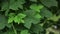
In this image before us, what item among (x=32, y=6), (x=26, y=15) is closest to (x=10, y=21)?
(x=26, y=15)

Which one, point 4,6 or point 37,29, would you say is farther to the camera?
point 37,29

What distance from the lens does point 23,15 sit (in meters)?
1.97

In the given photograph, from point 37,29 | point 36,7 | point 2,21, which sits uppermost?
point 36,7

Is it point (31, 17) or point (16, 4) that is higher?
point (16, 4)

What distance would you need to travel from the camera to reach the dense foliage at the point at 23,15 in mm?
1954

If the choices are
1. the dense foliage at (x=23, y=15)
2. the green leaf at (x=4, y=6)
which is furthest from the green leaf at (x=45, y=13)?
the green leaf at (x=4, y=6)

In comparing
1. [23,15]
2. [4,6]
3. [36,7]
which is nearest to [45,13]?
[36,7]

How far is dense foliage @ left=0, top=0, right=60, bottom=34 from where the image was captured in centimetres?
195

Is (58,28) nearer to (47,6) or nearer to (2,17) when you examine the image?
(47,6)

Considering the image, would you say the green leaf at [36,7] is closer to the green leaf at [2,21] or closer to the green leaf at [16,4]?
the green leaf at [16,4]

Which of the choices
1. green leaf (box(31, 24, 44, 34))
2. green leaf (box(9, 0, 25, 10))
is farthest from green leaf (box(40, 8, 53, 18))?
green leaf (box(9, 0, 25, 10))

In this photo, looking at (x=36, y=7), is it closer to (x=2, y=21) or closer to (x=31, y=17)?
(x=31, y=17)

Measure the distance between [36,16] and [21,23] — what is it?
180 millimetres

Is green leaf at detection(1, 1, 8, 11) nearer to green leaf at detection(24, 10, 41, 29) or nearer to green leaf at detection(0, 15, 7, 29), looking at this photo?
green leaf at detection(0, 15, 7, 29)
